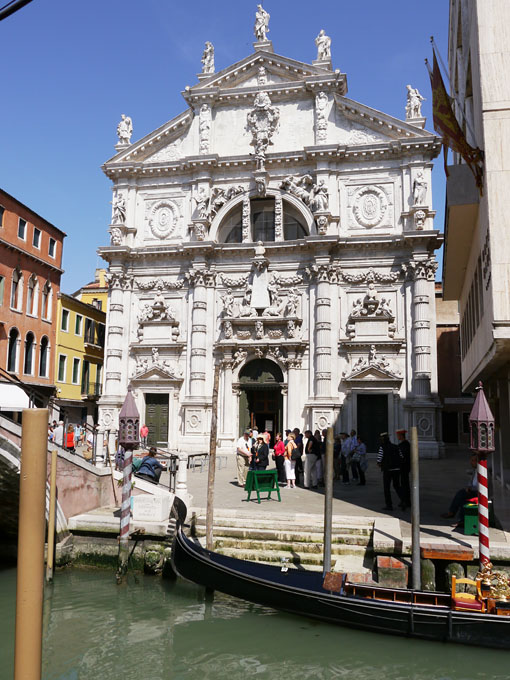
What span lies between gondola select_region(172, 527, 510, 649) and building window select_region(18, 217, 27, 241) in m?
22.1

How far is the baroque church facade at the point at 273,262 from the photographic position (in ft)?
82.0

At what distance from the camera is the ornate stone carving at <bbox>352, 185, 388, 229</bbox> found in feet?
85.7

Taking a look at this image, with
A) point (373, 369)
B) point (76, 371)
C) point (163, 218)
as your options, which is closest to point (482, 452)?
point (373, 369)

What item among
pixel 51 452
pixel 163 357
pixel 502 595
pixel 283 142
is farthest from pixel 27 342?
pixel 502 595

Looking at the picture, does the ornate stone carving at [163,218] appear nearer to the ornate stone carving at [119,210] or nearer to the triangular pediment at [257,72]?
the ornate stone carving at [119,210]

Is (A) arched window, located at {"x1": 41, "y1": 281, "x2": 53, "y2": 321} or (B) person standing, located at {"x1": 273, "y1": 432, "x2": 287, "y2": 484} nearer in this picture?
(B) person standing, located at {"x1": 273, "y1": 432, "x2": 287, "y2": 484}

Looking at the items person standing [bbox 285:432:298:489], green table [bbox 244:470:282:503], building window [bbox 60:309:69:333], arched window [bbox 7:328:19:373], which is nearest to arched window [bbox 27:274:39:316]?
arched window [bbox 7:328:19:373]

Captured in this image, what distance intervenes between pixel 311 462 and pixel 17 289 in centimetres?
1787

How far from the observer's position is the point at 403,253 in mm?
25562

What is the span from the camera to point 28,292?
28.2 meters

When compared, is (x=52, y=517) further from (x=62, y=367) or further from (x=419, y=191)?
(x=62, y=367)

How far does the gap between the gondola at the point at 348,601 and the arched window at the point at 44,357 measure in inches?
864

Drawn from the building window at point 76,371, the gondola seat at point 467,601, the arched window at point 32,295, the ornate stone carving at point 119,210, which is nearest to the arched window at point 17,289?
the arched window at point 32,295

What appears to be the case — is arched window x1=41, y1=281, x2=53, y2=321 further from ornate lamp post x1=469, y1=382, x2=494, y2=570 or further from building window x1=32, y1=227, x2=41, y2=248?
ornate lamp post x1=469, y1=382, x2=494, y2=570
